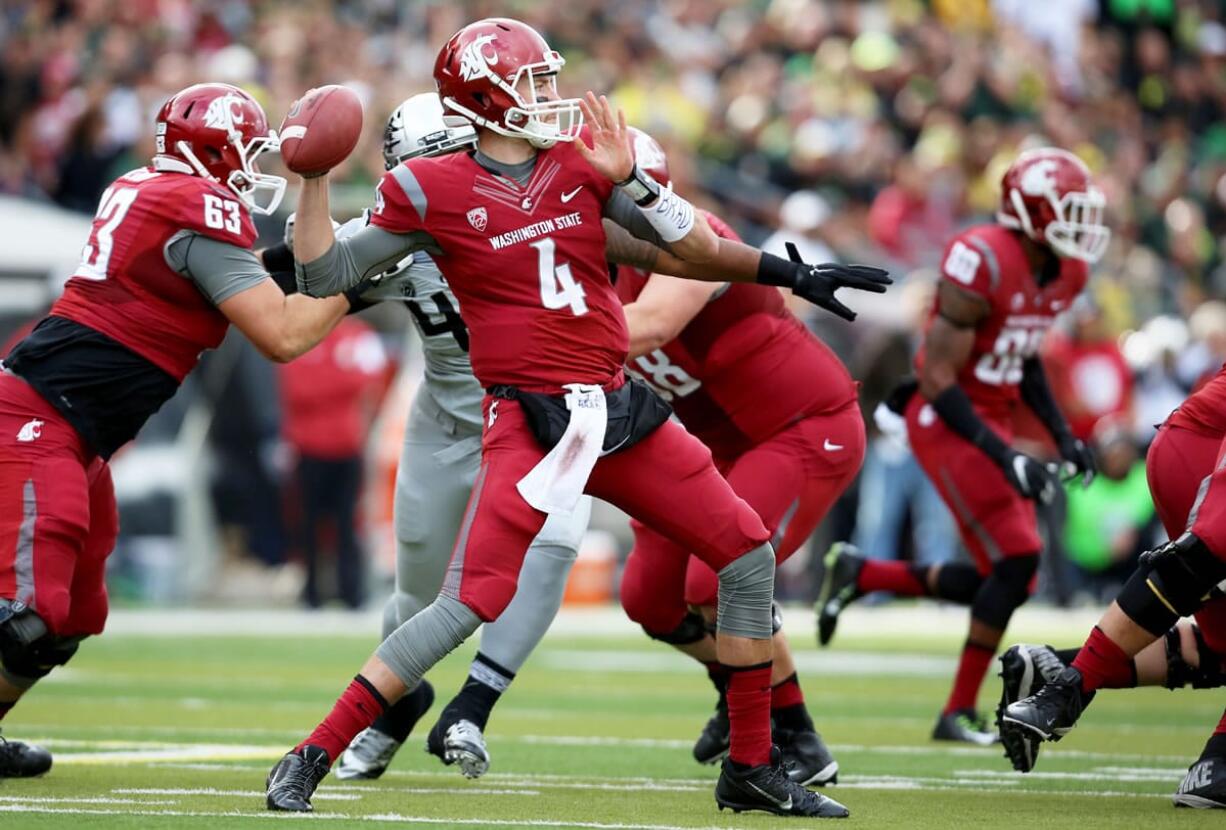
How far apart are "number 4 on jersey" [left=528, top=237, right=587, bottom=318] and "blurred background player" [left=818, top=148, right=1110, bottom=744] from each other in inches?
111

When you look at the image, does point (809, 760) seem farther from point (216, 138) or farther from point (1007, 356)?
point (216, 138)

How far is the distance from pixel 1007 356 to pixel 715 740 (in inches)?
83.9

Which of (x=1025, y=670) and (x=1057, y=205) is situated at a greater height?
(x=1057, y=205)

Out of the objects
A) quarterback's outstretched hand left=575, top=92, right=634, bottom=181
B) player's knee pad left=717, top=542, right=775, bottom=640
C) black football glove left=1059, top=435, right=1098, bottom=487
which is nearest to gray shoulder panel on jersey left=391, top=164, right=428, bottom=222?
quarterback's outstretched hand left=575, top=92, right=634, bottom=181

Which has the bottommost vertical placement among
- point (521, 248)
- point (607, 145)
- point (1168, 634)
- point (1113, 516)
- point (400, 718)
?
point (1113, 516)

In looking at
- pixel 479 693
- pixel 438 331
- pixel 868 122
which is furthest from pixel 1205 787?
pixel 868 122

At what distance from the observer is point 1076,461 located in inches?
313

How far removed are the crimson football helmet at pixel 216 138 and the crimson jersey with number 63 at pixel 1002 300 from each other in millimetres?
2936

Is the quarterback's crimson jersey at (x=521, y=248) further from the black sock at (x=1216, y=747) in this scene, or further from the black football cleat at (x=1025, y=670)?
the black sock at (x=1216, y=747)

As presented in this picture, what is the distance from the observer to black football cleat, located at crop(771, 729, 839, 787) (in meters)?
6.20

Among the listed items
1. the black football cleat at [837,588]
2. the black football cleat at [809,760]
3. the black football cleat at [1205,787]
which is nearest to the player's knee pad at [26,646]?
the black football cleat at [809,760]

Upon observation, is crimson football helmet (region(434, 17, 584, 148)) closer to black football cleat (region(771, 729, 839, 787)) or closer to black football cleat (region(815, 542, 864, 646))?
black football cleat (region(771, 729, 839, 787))

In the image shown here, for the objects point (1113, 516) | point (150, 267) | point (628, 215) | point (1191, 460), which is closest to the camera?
point (628, 215)

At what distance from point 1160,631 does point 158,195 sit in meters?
2.96
